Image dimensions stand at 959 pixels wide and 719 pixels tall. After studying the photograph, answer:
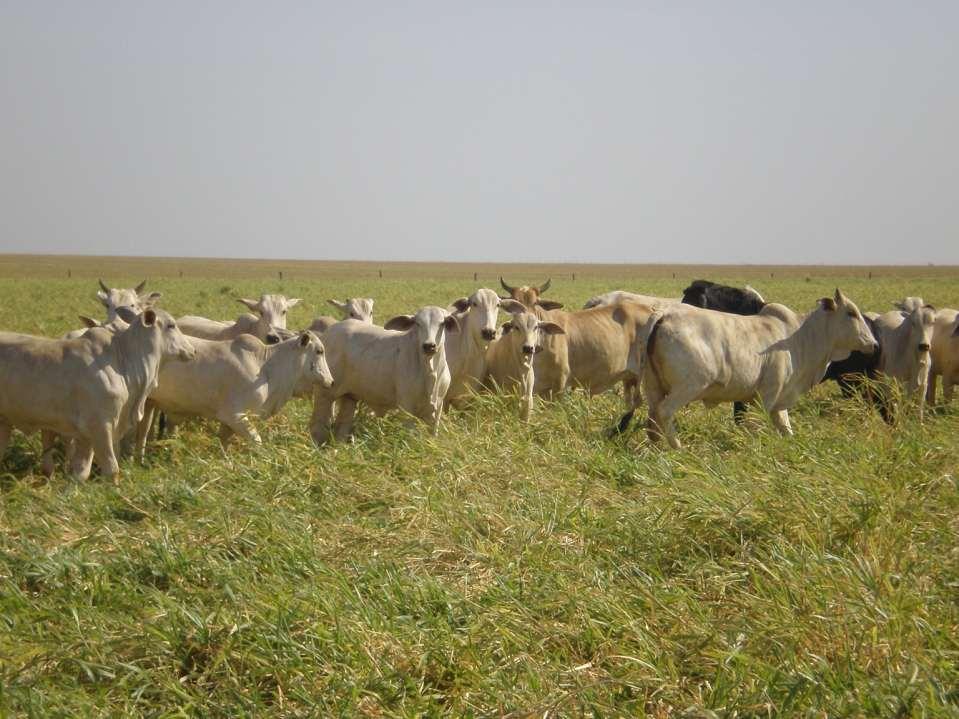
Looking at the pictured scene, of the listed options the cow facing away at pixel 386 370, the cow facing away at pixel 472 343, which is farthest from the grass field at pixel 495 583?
the cow facing away at pixel 472 343

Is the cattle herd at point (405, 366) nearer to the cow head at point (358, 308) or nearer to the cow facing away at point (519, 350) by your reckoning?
the cow facing away at point (519, 350)

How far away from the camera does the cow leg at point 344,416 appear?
10764 millimetres

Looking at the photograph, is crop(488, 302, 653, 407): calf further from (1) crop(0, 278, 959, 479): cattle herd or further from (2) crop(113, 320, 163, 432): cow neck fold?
(2) crop(113, 320, 163, 432): cow neck fold

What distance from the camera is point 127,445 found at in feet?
32.1

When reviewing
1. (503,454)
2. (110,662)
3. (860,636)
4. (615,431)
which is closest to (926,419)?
(615,431)

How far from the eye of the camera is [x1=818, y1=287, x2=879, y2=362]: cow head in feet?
35.0

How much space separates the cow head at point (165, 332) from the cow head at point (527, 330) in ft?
11.0

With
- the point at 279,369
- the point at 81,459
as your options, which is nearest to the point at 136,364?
the point at 81,459

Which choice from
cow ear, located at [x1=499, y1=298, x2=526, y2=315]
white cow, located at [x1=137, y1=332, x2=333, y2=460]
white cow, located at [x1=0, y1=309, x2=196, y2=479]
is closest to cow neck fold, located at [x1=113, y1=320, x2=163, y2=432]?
white cow, located at [x1=0, y1=309, x2=196, y2=479]

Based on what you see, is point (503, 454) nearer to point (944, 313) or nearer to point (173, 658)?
point (173, 658)

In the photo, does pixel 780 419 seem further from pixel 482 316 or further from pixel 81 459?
pixel 81 459

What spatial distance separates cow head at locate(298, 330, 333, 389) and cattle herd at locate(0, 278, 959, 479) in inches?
0.5

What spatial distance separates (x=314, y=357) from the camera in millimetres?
10141

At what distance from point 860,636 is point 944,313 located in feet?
32.1
